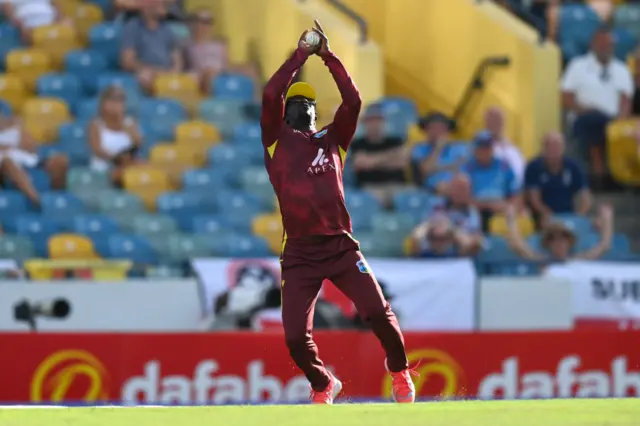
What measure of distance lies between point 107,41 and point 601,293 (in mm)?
6299

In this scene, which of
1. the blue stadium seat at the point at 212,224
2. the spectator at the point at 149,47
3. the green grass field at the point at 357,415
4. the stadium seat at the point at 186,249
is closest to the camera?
the green grass field at the point at 357,415

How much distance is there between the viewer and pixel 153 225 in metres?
14.3

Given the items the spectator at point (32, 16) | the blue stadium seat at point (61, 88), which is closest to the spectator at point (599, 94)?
the blue stadium seat at point (61, 88)

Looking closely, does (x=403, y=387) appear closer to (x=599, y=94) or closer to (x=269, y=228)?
(x=269, y=228)

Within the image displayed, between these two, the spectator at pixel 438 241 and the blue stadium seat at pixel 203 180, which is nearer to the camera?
the spectator at pixel 438 241

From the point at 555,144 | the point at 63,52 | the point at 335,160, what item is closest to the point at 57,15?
the point at 63,52

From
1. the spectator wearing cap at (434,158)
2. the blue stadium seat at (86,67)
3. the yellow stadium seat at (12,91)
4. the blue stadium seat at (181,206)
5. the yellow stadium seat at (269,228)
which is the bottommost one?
the yellow stadium seat at (269,228)

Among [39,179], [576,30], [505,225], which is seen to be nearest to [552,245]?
[505,225]

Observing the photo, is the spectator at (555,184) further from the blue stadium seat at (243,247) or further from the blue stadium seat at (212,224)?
the blue stadium seat at (212,224)

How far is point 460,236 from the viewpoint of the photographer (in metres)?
14.2

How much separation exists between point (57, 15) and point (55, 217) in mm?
3306

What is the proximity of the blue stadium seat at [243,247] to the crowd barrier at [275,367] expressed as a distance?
167 centimetres

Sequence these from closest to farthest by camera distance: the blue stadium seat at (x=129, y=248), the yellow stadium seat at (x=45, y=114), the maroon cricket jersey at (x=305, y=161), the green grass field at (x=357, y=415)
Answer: the green grass field at (x=357, y=415), the maroon cricket jersey at (x=305, y=161), the blue stadium seat at (x=129, y=248), the yellow stadium seat at (x=45, y=114)

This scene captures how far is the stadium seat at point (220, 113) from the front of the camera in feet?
52.1
